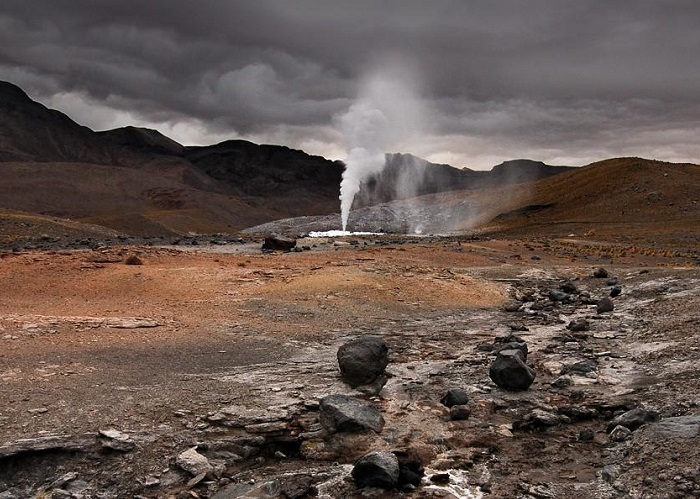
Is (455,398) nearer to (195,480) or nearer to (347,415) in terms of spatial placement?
(347,415)

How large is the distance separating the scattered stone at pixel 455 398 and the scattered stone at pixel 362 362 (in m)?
1.61

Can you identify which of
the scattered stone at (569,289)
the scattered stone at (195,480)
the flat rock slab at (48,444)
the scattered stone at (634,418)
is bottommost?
the scattered stone at (195,480)

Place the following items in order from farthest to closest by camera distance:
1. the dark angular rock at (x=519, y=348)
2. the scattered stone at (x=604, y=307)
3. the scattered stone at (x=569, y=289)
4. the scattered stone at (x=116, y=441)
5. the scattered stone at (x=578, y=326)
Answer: the scattered stone at (x=569, y=289)
the scattered stone at (x=604, y=307)
the scattered stone at (x=578, y=326)
the dark angular rock at (x=519, y=348)
the scattered stone at (x=116, y=441)

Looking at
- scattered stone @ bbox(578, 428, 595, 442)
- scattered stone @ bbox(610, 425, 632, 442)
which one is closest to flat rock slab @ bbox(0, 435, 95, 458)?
scattered stone @ bbox(578, 428, 595, 442)

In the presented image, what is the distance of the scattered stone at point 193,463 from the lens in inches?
314

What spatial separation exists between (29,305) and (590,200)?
88022 millimetres

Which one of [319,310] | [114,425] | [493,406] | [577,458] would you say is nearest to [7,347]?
[114,425]

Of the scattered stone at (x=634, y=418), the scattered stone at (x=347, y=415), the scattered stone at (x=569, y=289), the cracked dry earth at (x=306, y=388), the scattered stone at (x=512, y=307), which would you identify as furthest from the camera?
the scattered stone at (x=569, y=289)

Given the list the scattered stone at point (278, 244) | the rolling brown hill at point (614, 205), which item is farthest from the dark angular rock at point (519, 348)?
the rolling brown hill at point (614, 205)

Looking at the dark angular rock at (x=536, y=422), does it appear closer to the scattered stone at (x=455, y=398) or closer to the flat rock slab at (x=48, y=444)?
the scattered stone at (x=455, y=398)

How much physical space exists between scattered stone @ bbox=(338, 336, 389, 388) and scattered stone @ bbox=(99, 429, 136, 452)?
14.6 feet

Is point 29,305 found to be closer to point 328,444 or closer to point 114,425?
point 114,425

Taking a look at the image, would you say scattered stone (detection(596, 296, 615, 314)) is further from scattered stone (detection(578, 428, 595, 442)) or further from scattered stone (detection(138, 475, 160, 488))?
scattered stone (detection(138, 475, 160, 488))

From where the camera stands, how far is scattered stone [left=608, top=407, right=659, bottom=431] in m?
8.94
